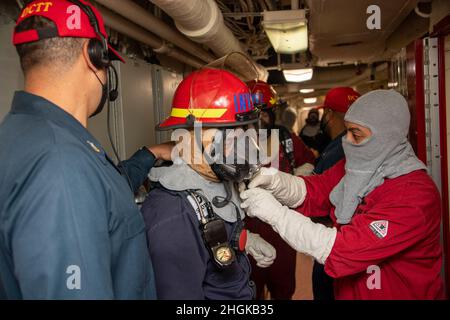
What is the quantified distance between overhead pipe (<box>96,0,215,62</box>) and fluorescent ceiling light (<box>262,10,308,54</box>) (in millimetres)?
600

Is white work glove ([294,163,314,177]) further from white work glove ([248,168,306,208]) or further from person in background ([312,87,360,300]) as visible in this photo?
white work glove ([248,168,306,208])

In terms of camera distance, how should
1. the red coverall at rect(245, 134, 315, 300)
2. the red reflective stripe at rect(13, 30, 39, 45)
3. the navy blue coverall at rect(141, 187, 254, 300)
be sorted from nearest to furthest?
1. the red reflective stripe at rect(13, 30, 39, 45)
2. the navy blue coverall at rect(141, 187, 254, 300)
3. the red coverall at rect(245, 134, 315, 300)

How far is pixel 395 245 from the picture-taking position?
52.2 inches

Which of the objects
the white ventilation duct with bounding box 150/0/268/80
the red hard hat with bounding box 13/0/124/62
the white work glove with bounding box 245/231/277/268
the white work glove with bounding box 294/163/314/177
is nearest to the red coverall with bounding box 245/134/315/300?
the white work glove with bounding box 294/163/314/177

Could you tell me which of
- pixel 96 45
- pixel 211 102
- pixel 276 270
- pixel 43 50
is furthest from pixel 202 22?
pixel 276 270

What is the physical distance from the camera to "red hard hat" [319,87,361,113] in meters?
2.80

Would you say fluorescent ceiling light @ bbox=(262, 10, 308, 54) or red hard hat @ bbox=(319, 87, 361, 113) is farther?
red hard hat @ bbox=(319, 87, 361, 113)

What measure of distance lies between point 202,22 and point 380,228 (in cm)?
136

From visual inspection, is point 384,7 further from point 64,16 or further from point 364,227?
point 64,16

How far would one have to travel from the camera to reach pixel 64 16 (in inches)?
37.1

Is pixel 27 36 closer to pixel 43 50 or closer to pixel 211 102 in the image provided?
pixel 43 50

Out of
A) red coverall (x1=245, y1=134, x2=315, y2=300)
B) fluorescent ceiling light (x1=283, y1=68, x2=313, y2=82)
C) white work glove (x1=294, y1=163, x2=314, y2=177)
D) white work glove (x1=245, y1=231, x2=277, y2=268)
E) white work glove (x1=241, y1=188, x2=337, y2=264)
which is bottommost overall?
red coverall (x1=245, y1=134, x2=315, y2=300)
